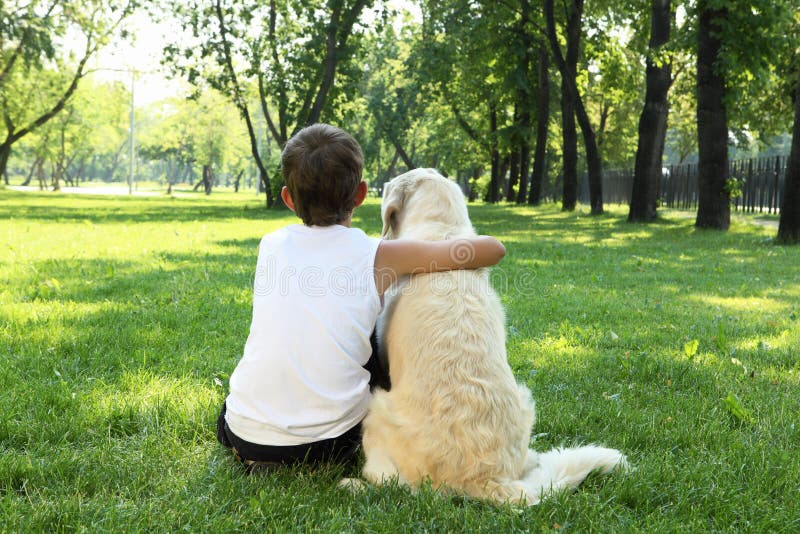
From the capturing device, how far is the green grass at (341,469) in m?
2.74

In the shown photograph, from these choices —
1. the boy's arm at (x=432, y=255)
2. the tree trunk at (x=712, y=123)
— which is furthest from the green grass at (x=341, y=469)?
the tree trunk at (x=712, y=123)

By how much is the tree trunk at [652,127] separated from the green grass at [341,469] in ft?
36.8

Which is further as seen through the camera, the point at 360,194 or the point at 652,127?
the point at 652,127

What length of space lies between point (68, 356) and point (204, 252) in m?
6.75

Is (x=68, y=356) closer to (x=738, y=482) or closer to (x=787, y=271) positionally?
(x=738, y=482)

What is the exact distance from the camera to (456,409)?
2670 mm

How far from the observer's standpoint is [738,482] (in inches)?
123

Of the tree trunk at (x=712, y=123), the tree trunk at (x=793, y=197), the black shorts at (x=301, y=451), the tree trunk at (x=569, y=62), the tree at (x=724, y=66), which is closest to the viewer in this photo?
→ the black shorts at (x=301, y=451)

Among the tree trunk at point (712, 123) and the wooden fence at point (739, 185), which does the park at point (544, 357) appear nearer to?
the tree trunk at point (712, 123)

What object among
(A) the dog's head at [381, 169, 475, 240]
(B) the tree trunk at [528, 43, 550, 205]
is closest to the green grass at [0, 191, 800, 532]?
(A) the dog's head at [381, 169, 475, 240]

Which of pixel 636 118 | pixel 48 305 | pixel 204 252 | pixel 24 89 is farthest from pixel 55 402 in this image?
pixel 636 118

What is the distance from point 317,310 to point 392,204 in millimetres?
771

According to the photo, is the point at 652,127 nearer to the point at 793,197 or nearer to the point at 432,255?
the point at 793,197

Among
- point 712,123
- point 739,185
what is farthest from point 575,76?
point 739,185
